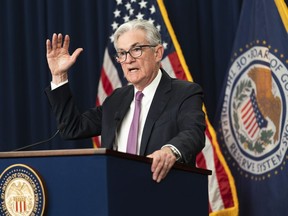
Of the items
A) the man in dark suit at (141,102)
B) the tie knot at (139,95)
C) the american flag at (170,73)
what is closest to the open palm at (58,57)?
the man in dark suit at (141,102)

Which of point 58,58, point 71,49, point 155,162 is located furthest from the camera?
point 71,49

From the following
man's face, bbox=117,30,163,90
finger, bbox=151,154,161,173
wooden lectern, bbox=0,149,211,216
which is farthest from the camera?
man's face, bbox=117,30,163,90

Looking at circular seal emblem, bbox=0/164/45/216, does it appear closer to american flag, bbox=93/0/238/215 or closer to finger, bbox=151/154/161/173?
finger, bbox=151/154/161/173

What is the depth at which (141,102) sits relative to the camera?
9.95ft

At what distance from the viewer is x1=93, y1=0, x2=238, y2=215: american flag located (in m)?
4.39

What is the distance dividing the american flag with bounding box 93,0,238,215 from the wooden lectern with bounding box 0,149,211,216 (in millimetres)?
2015

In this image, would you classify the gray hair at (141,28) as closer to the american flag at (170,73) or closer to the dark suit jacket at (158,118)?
the dark suit jacket at (158,118)

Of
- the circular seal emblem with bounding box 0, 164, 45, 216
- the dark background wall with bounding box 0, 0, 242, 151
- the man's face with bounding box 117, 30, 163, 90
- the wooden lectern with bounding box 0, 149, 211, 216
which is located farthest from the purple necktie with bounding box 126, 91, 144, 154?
the dark background wall with bounding box 0, 0, 242, 151

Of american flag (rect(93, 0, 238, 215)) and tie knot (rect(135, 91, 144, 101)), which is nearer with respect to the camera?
tie knot (rect(135, 91, 144, 101))

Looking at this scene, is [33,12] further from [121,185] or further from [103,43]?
[121,185]

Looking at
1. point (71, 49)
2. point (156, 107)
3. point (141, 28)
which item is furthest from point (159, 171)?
point (71, 49)

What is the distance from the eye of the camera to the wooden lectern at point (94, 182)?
2.15m

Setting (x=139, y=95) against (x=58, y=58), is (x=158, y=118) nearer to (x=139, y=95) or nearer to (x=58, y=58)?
(x=139, y=95)

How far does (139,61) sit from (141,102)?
191mm
